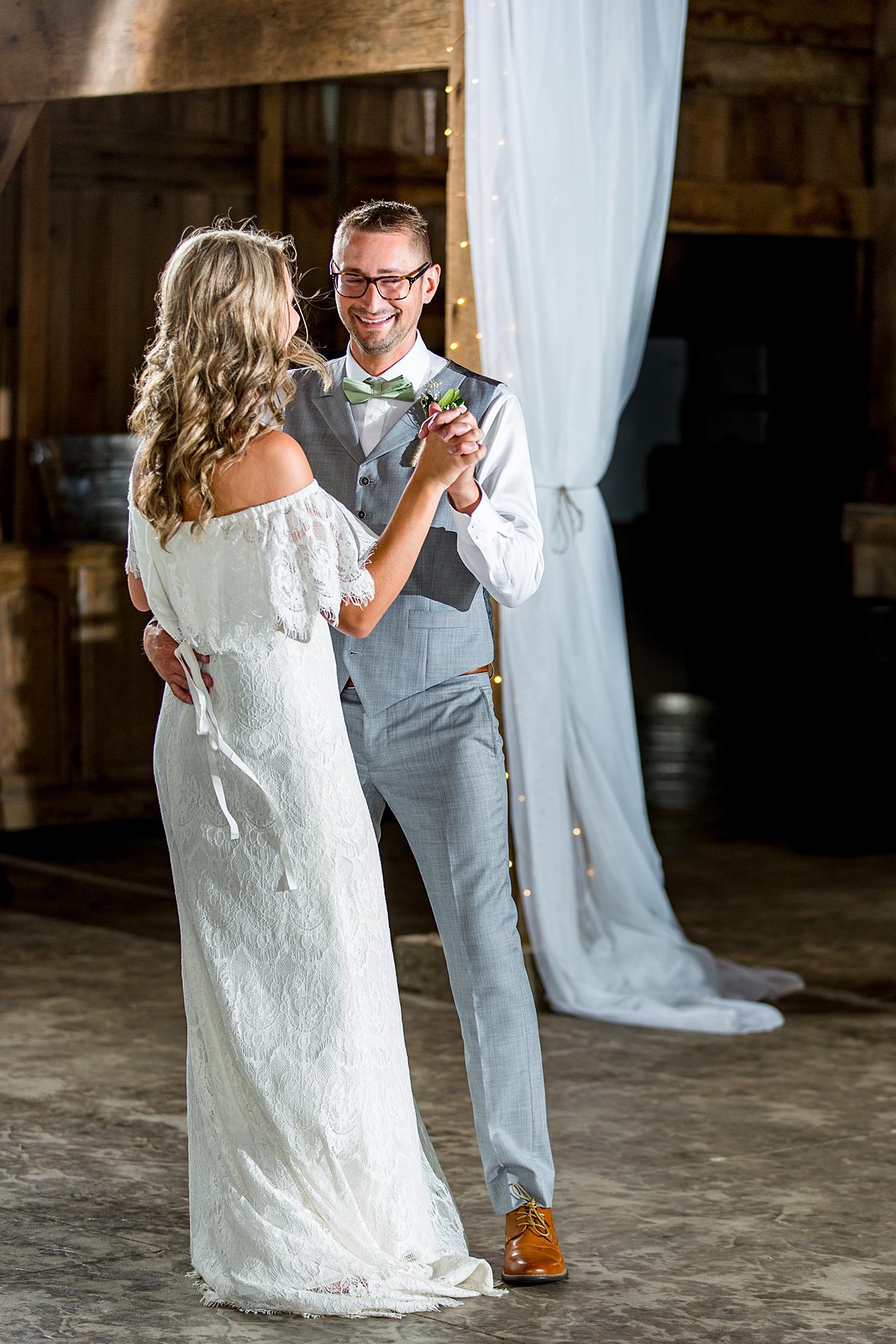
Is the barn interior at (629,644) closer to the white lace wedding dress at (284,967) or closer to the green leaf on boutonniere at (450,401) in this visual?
the white lace wedding dress at (284,967)

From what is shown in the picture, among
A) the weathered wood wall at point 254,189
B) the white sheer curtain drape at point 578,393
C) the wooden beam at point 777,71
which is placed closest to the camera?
A: the white sheer curtain drape at point 578,393

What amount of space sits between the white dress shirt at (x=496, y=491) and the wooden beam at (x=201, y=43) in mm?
1997

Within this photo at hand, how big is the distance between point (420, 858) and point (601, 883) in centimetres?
197

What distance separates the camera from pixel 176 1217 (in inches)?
145

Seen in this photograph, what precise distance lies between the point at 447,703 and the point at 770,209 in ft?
19.2

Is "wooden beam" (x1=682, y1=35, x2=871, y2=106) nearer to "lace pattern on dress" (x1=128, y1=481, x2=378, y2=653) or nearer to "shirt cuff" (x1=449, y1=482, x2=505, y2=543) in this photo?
"shirt cuff" (x1=449, y1=482, x2=505, y2=543)

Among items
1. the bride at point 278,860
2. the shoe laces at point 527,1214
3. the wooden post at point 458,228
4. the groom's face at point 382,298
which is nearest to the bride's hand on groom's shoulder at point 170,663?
the bride at point 278,860

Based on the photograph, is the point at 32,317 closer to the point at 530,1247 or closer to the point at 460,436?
the point at 460,436

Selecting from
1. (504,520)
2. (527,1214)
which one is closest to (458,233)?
(504,520)

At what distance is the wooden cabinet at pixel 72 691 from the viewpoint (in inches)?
300

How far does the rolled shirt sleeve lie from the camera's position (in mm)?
3172

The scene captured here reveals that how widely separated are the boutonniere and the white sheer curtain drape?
1765mm

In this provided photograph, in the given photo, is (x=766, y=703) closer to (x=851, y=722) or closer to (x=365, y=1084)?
(x=851, y=722)

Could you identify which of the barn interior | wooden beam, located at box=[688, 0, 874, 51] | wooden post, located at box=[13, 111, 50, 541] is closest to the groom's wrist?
the barn interior
